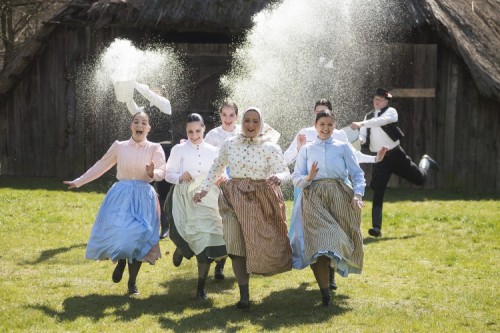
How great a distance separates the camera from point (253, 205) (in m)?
7.22

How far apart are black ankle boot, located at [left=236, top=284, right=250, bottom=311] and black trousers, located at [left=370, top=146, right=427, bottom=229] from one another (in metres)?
4.03

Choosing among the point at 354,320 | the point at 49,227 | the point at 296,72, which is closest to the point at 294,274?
the point at 354,320

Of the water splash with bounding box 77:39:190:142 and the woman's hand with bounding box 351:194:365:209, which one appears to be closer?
the woman's hand with bounding box 351:194:365:209

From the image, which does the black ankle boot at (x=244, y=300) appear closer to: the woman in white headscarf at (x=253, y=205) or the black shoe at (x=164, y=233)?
the woman in white headscarf at (x=253, y=205)

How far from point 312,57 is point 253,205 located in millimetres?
9055

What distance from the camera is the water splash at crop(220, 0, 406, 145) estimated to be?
51.5 feet

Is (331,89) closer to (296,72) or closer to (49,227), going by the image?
(296,72)

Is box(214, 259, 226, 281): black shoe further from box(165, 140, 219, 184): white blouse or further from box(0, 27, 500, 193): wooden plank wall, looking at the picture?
box(0, 27, 500, 193): wooden plank wall

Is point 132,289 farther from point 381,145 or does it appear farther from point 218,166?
point 381,145

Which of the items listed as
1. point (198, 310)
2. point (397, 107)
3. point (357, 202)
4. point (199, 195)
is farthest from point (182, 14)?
point (198, 310)

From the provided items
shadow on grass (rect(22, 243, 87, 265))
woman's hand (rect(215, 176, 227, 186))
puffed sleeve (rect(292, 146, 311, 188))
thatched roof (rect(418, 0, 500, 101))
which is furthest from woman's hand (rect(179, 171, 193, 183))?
thatched roof (rect(418, 0, 500, 101))

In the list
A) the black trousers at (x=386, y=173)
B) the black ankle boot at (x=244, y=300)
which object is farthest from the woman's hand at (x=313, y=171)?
the black trousers at (x=386, y=173)

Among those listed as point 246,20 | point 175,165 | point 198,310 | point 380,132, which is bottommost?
point 198,310

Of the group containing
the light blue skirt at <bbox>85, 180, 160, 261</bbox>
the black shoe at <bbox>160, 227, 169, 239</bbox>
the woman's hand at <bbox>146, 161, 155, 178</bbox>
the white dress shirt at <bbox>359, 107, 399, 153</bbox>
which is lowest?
the black shoe at <bbox>160, 227, 169, 239</bbox>
